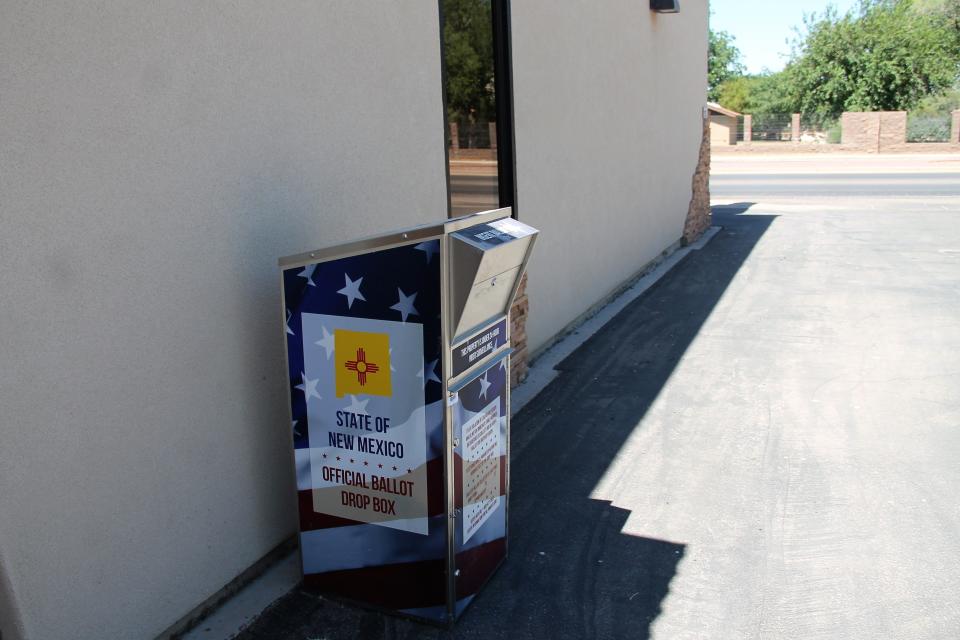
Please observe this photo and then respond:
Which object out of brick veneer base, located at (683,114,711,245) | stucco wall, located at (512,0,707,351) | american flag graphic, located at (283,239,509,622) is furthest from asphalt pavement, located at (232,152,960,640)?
brick veneer base, located at (683,114,711,245)

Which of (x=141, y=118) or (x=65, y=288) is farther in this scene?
(x=141, y=118)

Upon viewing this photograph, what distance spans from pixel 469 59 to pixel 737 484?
334 centimetres

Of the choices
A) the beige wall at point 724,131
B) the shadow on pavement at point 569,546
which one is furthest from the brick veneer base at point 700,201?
the beige wall at point 724,131

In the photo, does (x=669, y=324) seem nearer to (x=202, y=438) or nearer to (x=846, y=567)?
(x=846, y=567)

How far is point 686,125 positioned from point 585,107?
5841 millimetres

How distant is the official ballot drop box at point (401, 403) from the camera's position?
3113 mm

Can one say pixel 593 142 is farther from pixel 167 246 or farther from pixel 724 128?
pixel 724 128

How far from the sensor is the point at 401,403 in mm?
3244

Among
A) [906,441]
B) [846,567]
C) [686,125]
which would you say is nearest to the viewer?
[846,567]

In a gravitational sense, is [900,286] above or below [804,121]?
below

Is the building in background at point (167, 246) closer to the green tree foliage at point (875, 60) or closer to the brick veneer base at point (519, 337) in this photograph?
the brick veneer base at point (519, 337)

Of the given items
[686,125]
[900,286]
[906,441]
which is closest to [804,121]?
[686,125]

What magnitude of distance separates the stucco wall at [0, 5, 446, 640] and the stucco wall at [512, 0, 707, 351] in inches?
112

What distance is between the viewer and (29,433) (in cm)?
265
